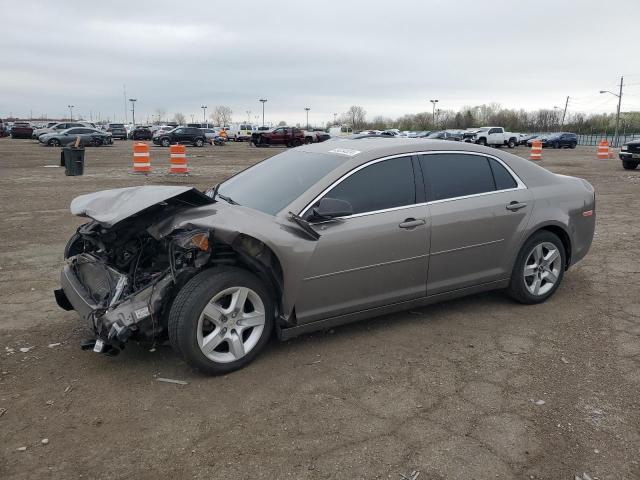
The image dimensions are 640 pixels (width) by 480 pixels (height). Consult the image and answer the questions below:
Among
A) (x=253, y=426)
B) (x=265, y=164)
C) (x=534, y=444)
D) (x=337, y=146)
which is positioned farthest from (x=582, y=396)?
(x=265, y=164)

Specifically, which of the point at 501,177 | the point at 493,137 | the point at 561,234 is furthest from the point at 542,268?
the point at 493,137

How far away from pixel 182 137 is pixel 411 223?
128 ft

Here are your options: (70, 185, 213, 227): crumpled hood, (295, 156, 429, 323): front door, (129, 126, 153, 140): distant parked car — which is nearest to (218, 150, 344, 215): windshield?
(295, 156, 429, 323): front door

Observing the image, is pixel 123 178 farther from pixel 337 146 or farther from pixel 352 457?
pixel 352 457

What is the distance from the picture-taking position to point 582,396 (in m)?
3.64

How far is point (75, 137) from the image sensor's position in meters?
37.2

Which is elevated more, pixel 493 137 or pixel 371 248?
pixel 493 137

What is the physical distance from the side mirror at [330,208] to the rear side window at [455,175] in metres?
0.95

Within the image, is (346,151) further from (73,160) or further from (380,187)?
(73,160)

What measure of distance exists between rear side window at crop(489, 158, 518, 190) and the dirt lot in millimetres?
1140

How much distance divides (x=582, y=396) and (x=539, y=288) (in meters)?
1.84

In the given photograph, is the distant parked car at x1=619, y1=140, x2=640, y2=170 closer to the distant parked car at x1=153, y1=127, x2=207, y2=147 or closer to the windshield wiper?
the windshield wiper

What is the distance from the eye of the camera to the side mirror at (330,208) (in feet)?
13.2

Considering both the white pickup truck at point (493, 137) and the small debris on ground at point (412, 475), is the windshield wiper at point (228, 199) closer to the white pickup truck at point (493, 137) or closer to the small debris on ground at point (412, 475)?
the small debris on ground at point (412, 475)
